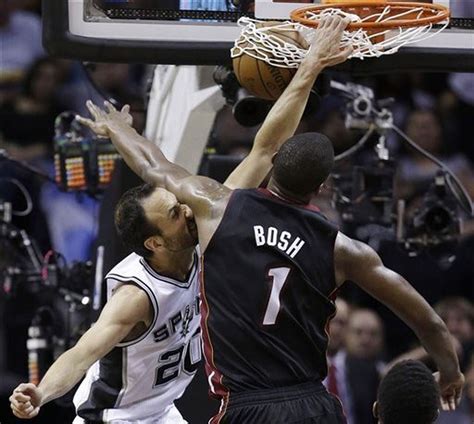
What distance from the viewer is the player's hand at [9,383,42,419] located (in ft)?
14.8

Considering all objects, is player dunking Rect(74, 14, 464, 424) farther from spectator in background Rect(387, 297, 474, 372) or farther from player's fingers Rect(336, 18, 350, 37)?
spectator in background Rect(387, 297, 474, 372)

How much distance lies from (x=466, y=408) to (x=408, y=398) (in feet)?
14.6

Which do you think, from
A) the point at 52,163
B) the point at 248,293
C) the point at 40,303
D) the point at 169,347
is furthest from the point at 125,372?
the point at 52,163

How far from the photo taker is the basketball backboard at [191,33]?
5324 mm

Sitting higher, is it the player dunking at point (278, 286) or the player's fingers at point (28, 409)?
the player dunking at point (278, 286)

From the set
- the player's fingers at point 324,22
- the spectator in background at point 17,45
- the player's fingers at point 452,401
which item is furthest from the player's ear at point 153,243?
the spectator in background at point 17,45

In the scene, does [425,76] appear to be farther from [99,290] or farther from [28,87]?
[99,290]

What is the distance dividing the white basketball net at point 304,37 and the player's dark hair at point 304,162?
2.28 feet

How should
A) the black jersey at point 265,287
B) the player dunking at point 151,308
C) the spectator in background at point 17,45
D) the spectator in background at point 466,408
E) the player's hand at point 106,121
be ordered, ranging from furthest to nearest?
the spectator in background at point 17,45, the spectator in background at point 466,408, the player's hand at point 106,121, the player dunking at point 151,308, the black jersey at point 265,287

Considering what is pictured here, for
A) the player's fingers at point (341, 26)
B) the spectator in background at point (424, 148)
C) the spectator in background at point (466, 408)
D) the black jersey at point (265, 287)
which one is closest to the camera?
the black jersey at point (265, 287)

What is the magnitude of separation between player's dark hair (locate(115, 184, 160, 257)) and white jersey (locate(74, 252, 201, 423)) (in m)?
0.13

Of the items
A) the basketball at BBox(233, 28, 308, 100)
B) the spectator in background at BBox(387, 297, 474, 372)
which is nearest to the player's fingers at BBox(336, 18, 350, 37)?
the basketball at BBox(233, 28, 308, 100)

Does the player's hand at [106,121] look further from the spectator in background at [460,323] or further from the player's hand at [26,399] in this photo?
the spectator in background at [460,323]

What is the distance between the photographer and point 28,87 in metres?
9.73
